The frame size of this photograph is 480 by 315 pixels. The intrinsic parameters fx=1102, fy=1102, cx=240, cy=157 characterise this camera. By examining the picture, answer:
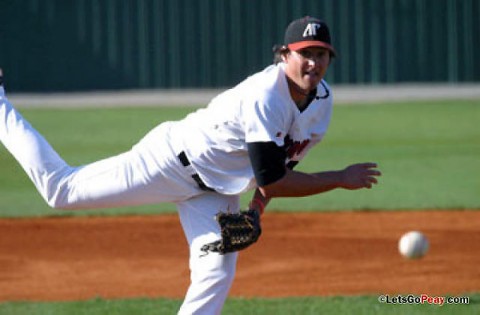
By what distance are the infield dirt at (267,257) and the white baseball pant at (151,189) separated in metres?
1.99

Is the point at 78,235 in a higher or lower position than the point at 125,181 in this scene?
lower

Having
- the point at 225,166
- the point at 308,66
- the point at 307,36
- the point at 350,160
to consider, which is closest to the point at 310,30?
the point at 307,36

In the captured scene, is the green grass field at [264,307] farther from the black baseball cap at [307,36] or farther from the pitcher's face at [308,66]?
the black baseball cap at [307,36]

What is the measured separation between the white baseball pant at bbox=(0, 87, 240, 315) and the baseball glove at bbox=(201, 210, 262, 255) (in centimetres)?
4

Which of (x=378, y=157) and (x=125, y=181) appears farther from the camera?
(x=378, y=157)

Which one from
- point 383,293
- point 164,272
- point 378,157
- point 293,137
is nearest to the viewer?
point 293,137

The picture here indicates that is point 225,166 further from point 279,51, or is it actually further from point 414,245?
point 414,245

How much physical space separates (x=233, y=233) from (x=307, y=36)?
996 mm

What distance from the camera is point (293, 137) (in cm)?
548

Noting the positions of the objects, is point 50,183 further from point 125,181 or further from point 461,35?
point 461,35

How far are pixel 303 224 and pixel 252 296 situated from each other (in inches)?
109

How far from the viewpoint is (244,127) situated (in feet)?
17.3

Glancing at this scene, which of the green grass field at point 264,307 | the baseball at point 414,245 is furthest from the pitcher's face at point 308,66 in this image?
the baseball at point 414,245

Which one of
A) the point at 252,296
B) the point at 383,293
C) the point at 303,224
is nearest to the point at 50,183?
the point at 252,296
